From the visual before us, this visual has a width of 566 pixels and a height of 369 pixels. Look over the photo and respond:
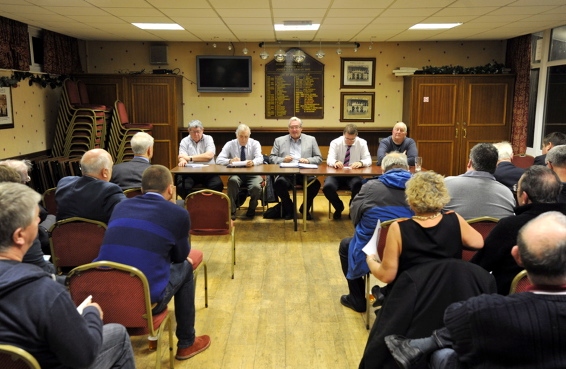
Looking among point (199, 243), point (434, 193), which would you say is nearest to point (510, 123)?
point (199, 243)

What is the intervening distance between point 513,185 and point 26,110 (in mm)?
6215

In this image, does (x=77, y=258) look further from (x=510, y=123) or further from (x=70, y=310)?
(x=510, y=123)

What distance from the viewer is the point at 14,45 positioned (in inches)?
239

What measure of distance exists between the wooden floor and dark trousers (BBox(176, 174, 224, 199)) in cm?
79

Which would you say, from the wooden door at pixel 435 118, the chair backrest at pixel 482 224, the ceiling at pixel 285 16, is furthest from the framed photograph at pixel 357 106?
the chair backrest at pixel 482 224

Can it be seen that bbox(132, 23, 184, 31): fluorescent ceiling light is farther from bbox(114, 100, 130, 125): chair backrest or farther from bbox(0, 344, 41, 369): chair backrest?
bbox(0, 344, 41, 369): chair backrest

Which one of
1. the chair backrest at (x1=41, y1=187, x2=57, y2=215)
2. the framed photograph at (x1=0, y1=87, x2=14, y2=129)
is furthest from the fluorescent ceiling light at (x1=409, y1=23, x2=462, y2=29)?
the framed photograph at (x1=0, y1=87, x2=14, y2=129)

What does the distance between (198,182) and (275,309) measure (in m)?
2.92

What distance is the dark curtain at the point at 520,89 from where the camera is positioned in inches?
302

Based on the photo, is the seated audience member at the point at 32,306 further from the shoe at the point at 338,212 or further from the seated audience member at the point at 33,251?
the shoe at the point at 338,212

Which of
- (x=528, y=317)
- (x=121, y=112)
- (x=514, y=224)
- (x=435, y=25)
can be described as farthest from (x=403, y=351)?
(x=121, y=112)

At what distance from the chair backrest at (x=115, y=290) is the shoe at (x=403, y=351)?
1.11 metres

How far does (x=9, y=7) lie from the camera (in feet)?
17.0

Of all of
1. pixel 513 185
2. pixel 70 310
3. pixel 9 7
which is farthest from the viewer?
pixel 9 7
